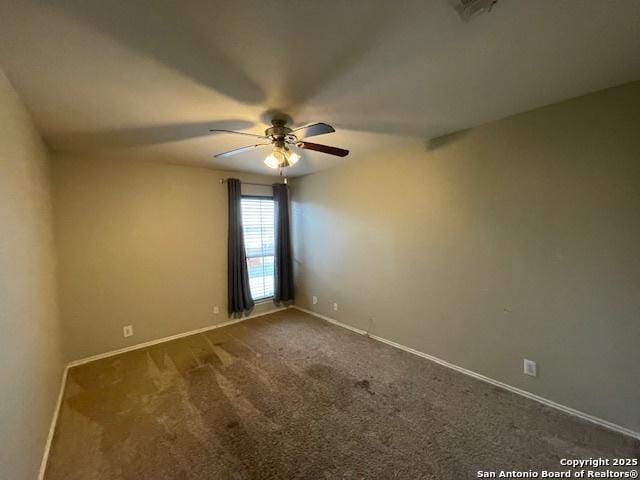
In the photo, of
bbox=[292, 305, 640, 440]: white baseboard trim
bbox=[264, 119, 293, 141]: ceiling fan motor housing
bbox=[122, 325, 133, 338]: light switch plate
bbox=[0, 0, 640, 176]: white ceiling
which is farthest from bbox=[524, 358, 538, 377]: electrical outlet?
bbox=[122, 325, 133, 338]: light switch plate

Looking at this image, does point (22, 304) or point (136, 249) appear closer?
point (22, 304)

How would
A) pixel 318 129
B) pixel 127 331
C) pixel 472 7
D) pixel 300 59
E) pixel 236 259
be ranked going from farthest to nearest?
pixel 236 259 → pixel 127 331 → pixel 318 129 → pixel 300 59 → pixel 472 7

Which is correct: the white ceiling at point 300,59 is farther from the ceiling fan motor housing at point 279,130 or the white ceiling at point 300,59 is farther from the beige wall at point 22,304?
the beige wall at point 22,304

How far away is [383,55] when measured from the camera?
144 cm

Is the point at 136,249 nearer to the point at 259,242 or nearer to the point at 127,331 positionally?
the point at 127,331

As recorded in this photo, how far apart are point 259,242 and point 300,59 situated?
3.36 meters

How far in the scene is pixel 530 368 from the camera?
2309mm

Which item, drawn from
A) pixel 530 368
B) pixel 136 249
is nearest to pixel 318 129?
pixel 530 368

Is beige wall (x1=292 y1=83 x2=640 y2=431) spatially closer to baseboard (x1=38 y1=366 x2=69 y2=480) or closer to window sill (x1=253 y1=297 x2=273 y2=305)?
window sill (x1=253 y1=297 x2=273 y2=305)

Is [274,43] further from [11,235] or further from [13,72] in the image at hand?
[11,235]

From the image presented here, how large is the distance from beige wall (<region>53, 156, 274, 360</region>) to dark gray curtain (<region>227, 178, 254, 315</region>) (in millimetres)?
121

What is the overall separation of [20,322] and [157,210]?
219cm

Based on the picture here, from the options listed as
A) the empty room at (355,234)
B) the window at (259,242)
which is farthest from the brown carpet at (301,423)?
the window at (259,242)

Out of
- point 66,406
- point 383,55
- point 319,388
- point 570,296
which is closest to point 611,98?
point 570,296
